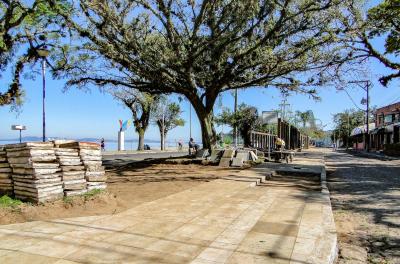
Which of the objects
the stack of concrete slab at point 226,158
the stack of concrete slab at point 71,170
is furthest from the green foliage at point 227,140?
the stack of concrete slab at point 71,170

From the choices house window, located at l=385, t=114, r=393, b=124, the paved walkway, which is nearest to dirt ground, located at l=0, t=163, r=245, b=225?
the paved walkway

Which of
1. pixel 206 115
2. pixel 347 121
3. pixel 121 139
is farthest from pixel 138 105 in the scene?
pixel 347 121

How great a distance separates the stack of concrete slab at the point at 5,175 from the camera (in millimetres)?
7211

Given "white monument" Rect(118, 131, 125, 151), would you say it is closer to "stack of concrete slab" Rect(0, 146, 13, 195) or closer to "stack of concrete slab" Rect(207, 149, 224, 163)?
"stack of concrete slab" Rect(207, 149, 224, 163)

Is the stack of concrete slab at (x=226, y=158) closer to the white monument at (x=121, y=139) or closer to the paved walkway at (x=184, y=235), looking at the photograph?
the paved walkway at (x=184, y=235)

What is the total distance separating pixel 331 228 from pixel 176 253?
2672 mm

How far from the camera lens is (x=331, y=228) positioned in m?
5.89

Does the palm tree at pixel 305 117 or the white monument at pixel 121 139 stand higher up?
the palm tree at pixel 305 117

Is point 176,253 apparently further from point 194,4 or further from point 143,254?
point 194,4

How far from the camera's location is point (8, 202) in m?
6.61

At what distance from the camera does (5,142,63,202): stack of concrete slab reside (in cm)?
672

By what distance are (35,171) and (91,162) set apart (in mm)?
1416

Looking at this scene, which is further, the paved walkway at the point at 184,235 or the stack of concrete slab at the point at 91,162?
the stack of concrete slab at the point at 91,162

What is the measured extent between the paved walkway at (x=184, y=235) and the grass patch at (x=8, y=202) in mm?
765
